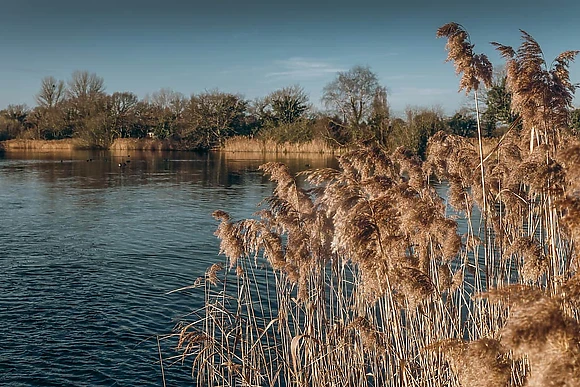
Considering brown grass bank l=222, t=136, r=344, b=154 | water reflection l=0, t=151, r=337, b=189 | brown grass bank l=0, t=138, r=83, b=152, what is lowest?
water reflection l=0, t=151, r=337, b=189

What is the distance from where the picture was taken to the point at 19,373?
823cm

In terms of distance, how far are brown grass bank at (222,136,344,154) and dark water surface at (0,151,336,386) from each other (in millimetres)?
24802

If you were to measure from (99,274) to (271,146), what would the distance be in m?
45.5

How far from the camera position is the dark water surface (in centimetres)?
862

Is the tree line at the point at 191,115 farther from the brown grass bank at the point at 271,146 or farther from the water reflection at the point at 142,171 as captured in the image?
the water reflection at the point at 142,171

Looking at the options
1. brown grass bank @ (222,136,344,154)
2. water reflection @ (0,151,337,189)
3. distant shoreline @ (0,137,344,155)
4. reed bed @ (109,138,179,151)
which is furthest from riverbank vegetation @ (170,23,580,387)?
reed bed @ (109,138,179,151)

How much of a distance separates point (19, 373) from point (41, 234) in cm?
973

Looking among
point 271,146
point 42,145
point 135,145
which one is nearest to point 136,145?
point 135,145

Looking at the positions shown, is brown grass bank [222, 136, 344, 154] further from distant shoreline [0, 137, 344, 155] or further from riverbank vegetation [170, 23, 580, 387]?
riverbank vegetation [170, 23, 580, 387]

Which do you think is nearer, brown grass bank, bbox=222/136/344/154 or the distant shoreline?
brown grass bank, bbox=222/136/344/154

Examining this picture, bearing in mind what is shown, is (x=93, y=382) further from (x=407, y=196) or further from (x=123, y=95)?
(x=123, y=95)

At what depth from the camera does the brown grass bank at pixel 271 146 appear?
172ft

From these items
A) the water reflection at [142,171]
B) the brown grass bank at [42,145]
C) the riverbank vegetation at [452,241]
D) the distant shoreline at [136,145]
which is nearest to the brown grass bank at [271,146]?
the distant shoreline at [136,145]

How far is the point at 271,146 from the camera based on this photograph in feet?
191
